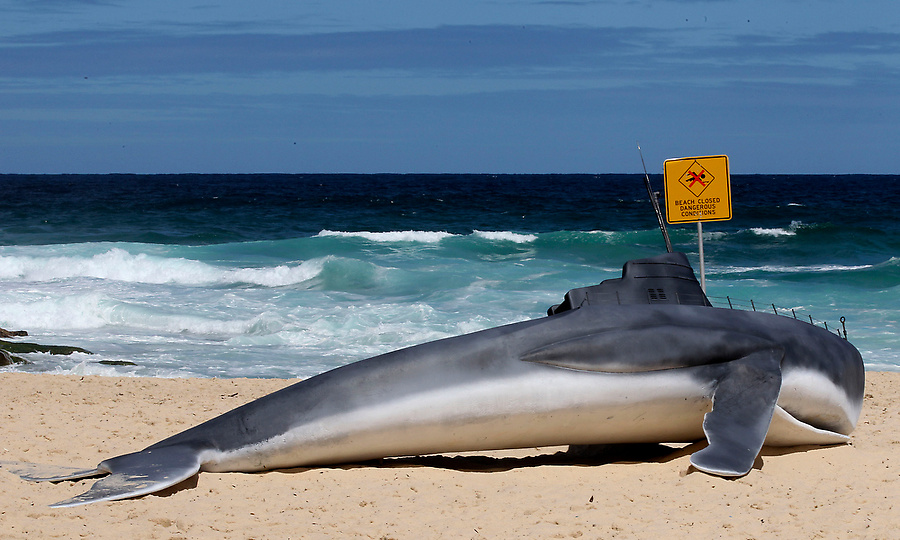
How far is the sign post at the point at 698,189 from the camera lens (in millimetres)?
10711

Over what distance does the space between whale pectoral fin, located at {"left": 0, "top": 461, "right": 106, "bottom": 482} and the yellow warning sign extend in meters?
7.20

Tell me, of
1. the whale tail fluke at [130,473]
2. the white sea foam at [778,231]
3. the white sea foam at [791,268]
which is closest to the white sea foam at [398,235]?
the white sea foam at [791,268]

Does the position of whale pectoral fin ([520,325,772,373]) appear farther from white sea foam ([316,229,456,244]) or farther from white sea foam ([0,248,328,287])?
white sea foam ([316,229,456,244])

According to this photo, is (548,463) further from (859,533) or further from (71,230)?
(71,230)

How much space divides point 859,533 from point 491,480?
7.81ft

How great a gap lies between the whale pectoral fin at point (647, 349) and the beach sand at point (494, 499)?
2.49 ft

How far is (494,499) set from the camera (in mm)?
5855

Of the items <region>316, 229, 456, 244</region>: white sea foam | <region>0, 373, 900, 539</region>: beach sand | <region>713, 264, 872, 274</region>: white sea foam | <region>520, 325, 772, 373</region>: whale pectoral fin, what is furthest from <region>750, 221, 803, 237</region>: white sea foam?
<region>520, 325, 772, 373</region>: whale pectoral fin

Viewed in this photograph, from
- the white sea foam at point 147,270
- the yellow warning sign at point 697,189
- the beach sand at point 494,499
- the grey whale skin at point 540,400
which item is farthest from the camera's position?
the white sea foam at point 147,270

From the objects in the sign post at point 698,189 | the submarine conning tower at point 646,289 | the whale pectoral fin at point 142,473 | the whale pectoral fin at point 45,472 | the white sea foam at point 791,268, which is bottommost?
the white sea foam at point 791,268

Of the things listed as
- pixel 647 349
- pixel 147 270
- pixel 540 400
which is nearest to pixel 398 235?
pixel 147 270

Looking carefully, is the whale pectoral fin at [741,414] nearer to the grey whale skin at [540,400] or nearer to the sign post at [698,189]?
the grey whale skin at [540,400]

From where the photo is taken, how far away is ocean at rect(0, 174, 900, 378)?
1498 cm

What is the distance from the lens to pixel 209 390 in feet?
34.6
